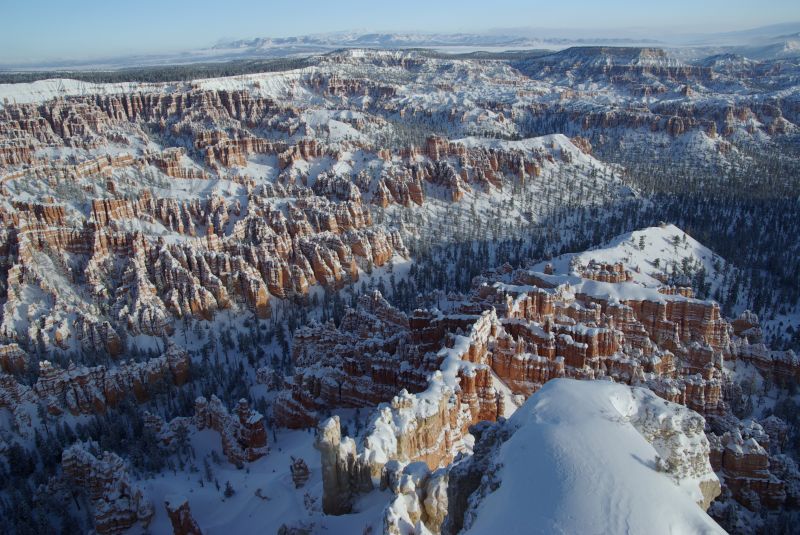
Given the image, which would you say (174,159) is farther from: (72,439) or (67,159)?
(72,439)

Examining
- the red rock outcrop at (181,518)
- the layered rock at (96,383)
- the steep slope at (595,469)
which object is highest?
the steep slope at (595,469)

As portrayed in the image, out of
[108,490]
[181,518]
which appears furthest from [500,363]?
[108,490]

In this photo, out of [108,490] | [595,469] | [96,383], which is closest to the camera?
[595,469]

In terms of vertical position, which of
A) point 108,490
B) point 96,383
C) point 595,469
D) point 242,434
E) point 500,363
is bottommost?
point 96,383

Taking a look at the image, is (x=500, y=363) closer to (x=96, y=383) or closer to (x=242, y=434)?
(x=242, y=434)

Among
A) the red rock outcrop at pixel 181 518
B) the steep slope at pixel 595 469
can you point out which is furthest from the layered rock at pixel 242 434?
the steep slope at pixel 595 469

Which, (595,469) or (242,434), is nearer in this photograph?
(595,469)

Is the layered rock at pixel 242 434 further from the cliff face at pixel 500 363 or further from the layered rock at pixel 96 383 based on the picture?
the layered rock at pixel 96 383

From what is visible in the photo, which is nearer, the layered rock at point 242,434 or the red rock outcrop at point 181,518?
the red rock outcrop at point 181,518

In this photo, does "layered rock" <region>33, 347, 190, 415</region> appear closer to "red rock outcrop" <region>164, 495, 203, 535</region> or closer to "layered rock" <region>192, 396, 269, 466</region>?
"layered rock" <region>192, 396, 269, 466</region>

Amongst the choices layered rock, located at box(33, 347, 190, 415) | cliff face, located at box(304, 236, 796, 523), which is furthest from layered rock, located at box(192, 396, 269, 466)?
layered rock, located at box(33, 347, 190, 415)

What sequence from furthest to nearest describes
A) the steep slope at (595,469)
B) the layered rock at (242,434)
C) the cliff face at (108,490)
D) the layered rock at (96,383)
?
the layered rock at (96,383)
the layered rock at (242,434)
the cliff face at (108,490)
the steep slope at (595,469)
